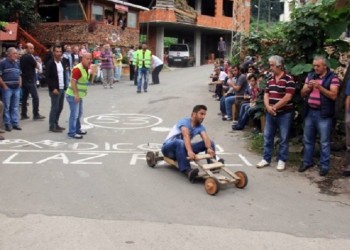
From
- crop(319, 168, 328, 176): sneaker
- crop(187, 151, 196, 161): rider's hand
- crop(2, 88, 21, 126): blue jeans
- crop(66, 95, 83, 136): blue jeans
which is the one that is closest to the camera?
crop(187, 151, 196, 161): rider's hand

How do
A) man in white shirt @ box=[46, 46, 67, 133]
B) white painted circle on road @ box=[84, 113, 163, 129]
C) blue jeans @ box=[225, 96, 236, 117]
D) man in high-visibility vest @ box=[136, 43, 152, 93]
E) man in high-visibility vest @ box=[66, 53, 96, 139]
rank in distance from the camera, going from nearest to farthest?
1. man in high-visibility vest @ box=[66, 53, 96, 139]
2. man in white shirt @ box=[46, 46, 67, 133]
3. white painted circle on road @ box=[84, 113, 163, 129]
4. blue jeans @ box=[225, 96, 236, 117]
5. man in high-visibility vest @ box=[136, 43, 152, 93]

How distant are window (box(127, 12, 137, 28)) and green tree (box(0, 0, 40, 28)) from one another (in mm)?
7209

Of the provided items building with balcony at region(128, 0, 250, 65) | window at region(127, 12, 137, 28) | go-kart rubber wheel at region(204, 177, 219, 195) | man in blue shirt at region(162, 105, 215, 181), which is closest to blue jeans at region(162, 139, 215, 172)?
man in blue shirt at region(162, 105, 215, 181)

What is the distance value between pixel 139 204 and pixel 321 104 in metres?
3.24

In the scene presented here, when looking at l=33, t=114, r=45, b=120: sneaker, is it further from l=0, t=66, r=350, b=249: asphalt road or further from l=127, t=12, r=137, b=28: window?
l=127, t=12, r=137, b=28: window

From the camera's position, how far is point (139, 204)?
5746 millimetres

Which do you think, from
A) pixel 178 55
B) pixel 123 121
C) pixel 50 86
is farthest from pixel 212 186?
pixel 178 55

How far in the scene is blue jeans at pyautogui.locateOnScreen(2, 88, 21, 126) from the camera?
1054 centimetres

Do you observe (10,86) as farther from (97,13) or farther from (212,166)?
(97,13)

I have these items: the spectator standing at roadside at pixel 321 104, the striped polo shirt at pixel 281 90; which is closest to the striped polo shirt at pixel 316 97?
the spectator standing at roadside at pixel 321 104

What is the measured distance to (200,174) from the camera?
6.80 m

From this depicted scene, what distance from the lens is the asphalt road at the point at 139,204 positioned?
4680 millimetres

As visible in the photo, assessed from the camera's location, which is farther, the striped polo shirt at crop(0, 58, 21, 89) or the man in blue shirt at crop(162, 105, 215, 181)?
the striped polo shirt at crop(0, 58, 21, 89)

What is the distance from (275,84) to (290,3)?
2.35 meters
